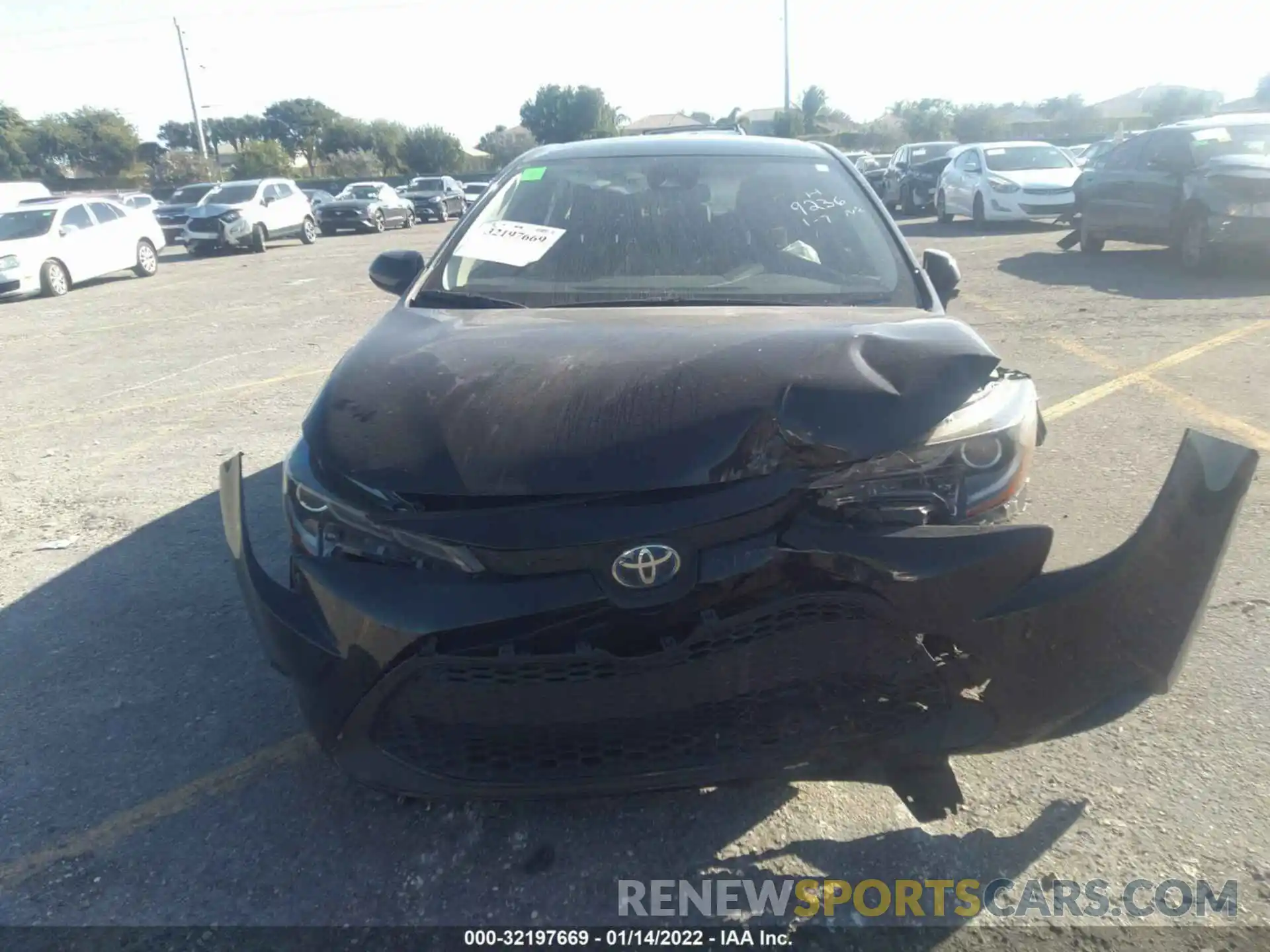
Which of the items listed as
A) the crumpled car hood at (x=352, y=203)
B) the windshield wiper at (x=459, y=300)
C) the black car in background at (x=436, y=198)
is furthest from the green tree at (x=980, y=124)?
the windshield wiper at (x=459, y=300)

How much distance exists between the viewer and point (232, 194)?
951 inches

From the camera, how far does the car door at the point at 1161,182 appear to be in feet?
37.4

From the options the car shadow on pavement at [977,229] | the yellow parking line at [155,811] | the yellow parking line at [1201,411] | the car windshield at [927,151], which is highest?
the car windshield at [927,151]

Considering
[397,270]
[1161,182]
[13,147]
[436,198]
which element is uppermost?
[13,147]

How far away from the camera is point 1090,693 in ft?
7.05

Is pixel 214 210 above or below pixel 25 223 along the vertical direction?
below

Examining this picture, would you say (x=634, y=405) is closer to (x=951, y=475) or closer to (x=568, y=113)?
(x=951, y=475)

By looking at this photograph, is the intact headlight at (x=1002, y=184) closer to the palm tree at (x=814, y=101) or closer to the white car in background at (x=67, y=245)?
the white car in background at (x=67, y=245)

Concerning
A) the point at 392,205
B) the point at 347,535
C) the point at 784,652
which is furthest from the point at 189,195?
the point at 784,652

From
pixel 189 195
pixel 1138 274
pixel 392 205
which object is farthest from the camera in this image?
pixel 392 205

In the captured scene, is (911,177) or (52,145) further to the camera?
(52,145)

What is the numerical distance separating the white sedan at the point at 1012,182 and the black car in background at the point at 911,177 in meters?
3.93

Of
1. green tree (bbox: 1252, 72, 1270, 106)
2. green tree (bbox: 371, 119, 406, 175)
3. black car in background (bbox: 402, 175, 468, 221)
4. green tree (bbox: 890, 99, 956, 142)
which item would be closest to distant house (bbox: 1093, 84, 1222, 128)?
green tree (bbox: 1252, 72, 1270, 106)

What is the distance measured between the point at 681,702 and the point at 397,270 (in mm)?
2404
